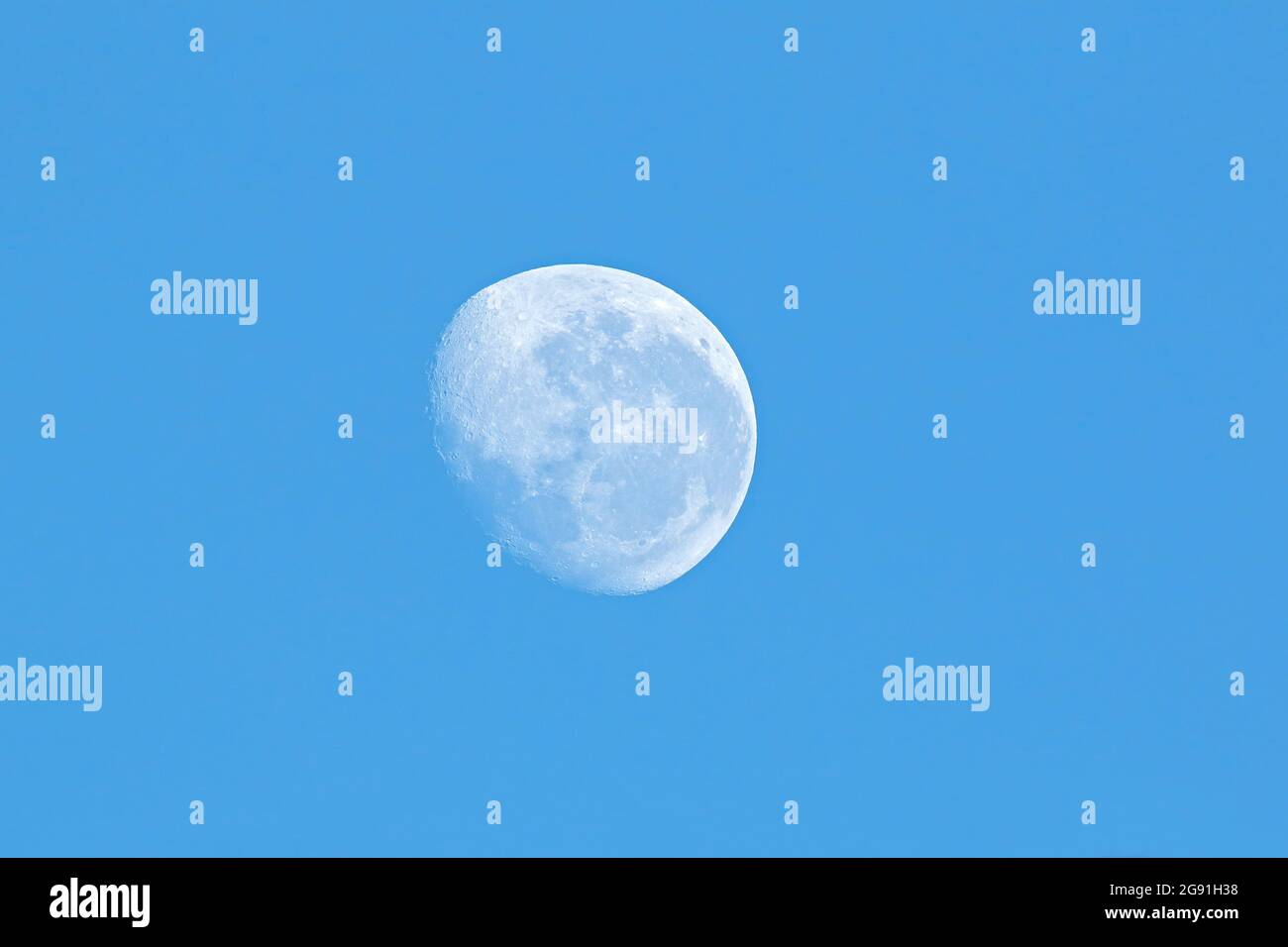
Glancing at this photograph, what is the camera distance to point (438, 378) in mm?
13625

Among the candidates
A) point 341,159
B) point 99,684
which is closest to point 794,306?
point 341,159

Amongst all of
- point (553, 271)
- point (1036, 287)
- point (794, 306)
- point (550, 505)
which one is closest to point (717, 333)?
point (794, 306)

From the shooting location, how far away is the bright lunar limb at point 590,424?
1281 centimetres

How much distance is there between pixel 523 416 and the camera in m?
12.9

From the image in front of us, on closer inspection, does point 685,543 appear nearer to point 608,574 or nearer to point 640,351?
point 608,574

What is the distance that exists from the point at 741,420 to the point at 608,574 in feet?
7.39

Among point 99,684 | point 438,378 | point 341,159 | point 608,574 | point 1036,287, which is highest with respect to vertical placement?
point 341,159

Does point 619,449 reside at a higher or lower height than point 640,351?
lower

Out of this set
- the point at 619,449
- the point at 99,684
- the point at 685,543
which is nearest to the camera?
the point at 619,449

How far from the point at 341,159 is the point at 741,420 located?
214 inches

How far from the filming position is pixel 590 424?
41.8ft

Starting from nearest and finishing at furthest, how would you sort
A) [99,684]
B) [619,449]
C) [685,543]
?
1. [619,449]
2. [685,543]
3. [99,684]

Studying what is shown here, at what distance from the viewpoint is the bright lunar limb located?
12812 mm

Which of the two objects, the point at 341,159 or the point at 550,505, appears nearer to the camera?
the point at 550,505
